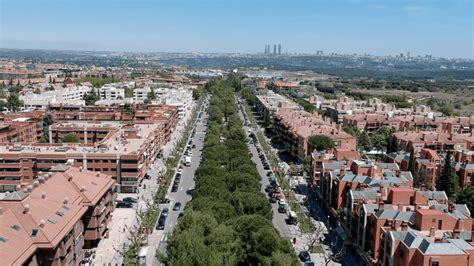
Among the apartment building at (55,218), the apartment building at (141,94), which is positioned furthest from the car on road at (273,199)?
the apartment building at (141,94)

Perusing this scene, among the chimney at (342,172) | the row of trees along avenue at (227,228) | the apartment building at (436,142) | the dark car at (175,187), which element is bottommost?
the dark car at (175,187)

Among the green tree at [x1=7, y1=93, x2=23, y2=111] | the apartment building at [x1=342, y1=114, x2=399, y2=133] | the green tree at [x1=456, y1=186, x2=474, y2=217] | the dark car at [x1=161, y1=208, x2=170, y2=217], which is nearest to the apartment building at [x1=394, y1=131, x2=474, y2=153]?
the green tree at [x1=456, y1=186, x2=474, y2=217]

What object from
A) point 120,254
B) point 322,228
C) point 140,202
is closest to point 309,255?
point 322,228

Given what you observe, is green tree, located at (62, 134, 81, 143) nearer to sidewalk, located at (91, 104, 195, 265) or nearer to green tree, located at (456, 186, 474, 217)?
sidewalk, located at (91, 104, 195, 265)

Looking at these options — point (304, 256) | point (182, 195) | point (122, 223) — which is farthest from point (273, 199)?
point (122, 223)

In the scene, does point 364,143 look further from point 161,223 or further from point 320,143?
point 161,223

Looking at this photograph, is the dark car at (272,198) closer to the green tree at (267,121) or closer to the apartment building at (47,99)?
the green tree at (267,121)
